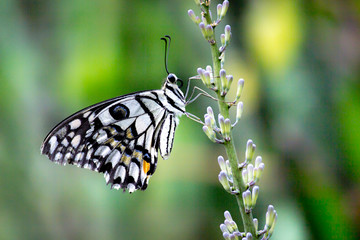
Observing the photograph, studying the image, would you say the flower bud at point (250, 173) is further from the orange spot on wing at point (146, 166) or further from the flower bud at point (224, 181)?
the orange spot on wing at point (146, 166)

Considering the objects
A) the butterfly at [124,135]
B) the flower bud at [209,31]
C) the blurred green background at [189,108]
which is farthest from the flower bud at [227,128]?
the blurred green background at [189,108]

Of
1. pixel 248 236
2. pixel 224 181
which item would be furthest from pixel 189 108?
pixel 248 236

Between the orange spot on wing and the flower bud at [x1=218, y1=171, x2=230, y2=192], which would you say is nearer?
the flower bud at [x1=218, y1=171, x2=230, y2=192]

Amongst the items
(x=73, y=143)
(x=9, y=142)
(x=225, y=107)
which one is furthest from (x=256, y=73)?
(x=9, y=142)

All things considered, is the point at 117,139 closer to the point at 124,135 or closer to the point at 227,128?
the point at 124,135

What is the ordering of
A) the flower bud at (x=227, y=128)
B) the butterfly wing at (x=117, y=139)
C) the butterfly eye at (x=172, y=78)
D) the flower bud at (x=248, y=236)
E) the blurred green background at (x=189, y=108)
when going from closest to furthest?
the flower bud at (x=248, y=236), the flower bud at (x=227, y=128), the butterfly wing at (x=117, y=139), the butterfly eye at (x=172, y=78), the blurred green background at (x=189, y=108)

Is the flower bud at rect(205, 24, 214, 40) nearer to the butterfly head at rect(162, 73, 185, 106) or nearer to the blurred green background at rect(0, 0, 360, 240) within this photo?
the butterfly head at rect(162, 73, 185, 106)

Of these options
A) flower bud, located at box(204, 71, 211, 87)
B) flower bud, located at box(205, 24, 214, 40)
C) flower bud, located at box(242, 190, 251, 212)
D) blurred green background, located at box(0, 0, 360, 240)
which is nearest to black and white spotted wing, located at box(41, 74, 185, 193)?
flower bud, located at box(204, 71, 211, 87)
